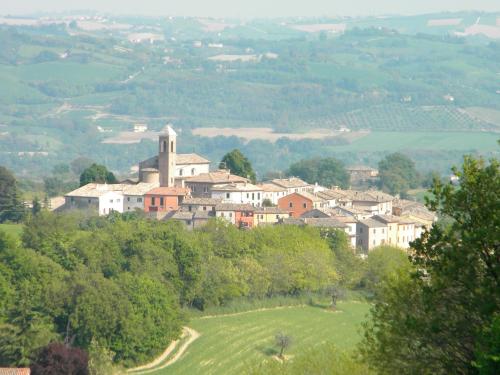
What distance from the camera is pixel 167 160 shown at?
254 feet

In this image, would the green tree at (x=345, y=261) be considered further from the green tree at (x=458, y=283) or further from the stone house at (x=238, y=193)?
the green tree at (x=458, y=283)

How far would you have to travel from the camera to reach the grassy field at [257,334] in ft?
156

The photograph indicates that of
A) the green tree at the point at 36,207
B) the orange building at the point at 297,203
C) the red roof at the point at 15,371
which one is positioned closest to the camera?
the red roof at the point at 15,371

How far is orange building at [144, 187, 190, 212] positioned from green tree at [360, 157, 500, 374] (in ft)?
167

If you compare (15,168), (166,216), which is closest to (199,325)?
(166,216)

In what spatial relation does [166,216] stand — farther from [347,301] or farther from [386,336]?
[386,336]

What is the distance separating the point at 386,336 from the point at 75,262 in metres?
34.3

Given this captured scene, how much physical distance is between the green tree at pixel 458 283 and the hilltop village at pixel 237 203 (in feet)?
154

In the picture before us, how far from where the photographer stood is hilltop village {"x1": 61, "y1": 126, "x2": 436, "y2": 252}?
7106 cm

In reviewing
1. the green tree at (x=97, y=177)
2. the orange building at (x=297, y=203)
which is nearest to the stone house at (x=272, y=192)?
the orange building at (x=297, y=203)

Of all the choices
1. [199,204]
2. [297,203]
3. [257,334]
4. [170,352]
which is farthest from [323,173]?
[170,352]

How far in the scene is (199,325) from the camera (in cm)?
5419

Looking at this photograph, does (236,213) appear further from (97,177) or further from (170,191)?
(97,177)

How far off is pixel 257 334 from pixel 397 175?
52.9 m
